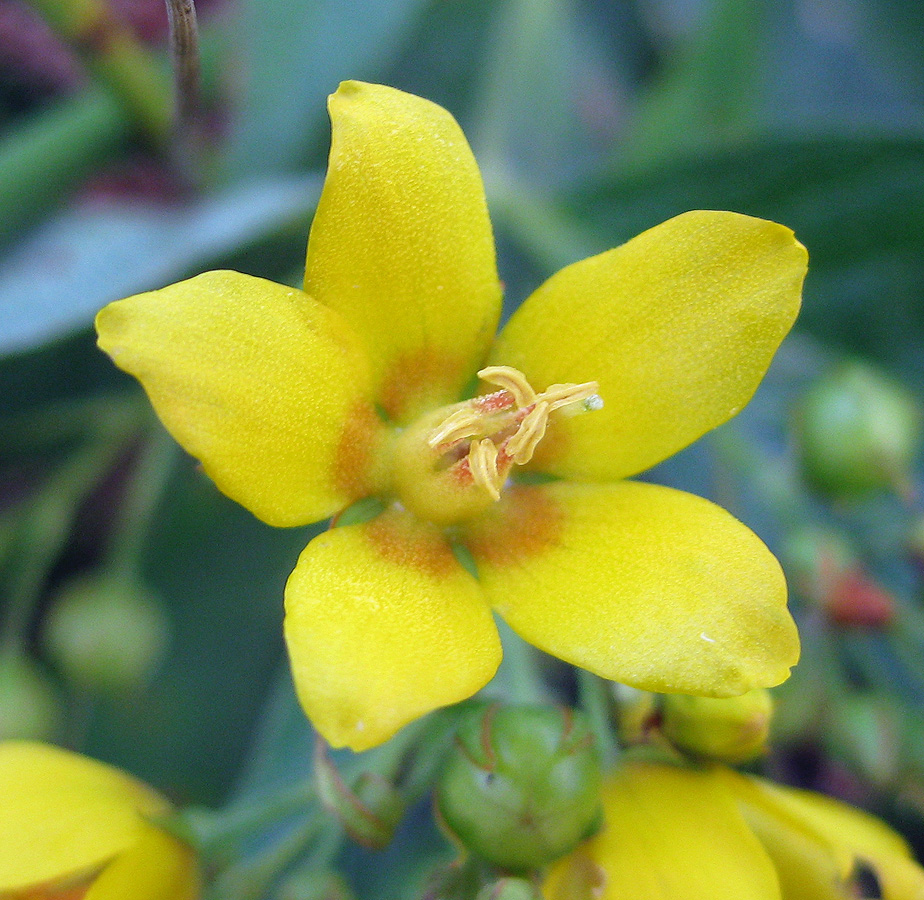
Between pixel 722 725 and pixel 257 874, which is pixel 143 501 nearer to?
pixel 257 874

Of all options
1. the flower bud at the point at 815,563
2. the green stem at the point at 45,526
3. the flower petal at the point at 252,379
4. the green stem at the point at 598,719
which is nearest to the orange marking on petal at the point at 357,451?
the flower petal at the point at 252,379

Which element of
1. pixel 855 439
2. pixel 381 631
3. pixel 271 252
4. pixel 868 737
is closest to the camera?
pixel 381 631

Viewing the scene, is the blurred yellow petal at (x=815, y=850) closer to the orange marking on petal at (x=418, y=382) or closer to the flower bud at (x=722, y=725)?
the flower bud at (x=722, y=725)

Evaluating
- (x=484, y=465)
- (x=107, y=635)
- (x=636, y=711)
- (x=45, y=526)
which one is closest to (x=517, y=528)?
(x=484, y=465)

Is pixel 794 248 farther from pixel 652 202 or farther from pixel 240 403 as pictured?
pixel 652 202

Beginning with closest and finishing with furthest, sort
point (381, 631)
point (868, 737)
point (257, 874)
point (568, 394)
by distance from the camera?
1. point (381, 631)
2. point (568, 394)
3. point (257, 874)
4. point (868, 737)

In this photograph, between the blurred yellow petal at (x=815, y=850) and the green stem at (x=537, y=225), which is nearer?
the blurred yellow petal at (x=815, y=850)

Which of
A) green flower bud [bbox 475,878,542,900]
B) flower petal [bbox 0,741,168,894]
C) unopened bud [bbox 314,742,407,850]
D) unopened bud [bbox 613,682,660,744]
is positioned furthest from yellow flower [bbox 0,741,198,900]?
unopened bud [bbox 613,682,660,744]


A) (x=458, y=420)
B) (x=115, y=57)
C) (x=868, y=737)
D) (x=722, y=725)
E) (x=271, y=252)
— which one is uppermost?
(x=115, y=57)
